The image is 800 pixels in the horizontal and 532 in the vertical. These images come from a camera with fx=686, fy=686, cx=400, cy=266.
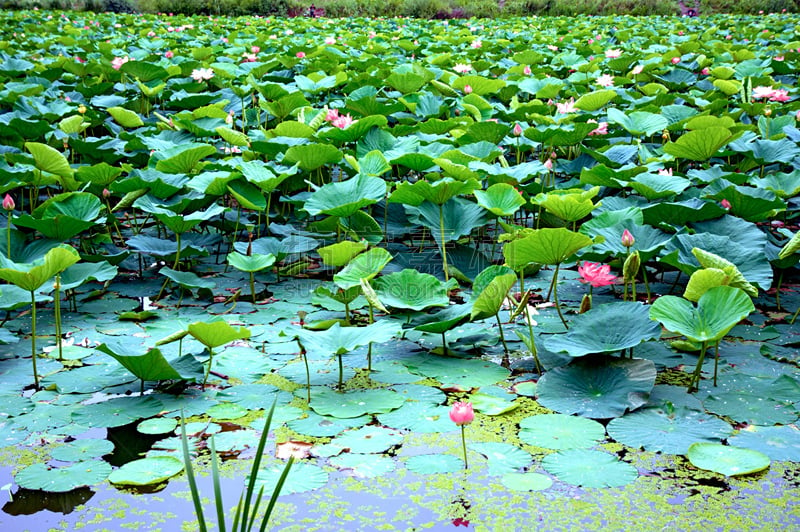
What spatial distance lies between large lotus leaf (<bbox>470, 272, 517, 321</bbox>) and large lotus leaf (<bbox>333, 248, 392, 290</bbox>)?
1.13 ft

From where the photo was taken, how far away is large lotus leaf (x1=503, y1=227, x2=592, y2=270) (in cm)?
193

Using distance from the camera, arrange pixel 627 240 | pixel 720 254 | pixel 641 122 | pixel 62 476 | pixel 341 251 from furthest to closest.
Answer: pixel 641 122 → pixel 341 251 → pixel 720 254 → pixel 627 240 → pixel 62 476

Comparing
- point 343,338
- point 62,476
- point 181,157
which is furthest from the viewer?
point 181,157

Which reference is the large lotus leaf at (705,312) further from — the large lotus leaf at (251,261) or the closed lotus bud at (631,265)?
the large lotus leaf at (251,261)

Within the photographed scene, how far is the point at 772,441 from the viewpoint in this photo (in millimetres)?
1542

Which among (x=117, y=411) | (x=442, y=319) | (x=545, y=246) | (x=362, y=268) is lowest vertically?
(x=117, y=411)

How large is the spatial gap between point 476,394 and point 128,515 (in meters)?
0.89

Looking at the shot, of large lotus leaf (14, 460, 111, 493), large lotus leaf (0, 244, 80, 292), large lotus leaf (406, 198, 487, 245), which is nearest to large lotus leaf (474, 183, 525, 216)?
large lotus leaf (406, 198, 487, 245)

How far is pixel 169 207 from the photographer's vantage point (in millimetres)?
2684

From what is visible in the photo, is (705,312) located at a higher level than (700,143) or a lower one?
lower

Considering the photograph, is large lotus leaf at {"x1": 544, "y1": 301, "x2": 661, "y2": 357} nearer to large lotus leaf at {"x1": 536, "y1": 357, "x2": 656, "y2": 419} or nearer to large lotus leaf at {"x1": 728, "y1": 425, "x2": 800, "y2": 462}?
large lotus leaf at {"x1": 536, "y1": 357, "x2": 656, "y2": 419}

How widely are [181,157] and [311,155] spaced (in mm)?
537

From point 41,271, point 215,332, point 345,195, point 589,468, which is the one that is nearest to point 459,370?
point 589,468

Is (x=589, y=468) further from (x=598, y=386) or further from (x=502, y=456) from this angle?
(x=598, y=386)
